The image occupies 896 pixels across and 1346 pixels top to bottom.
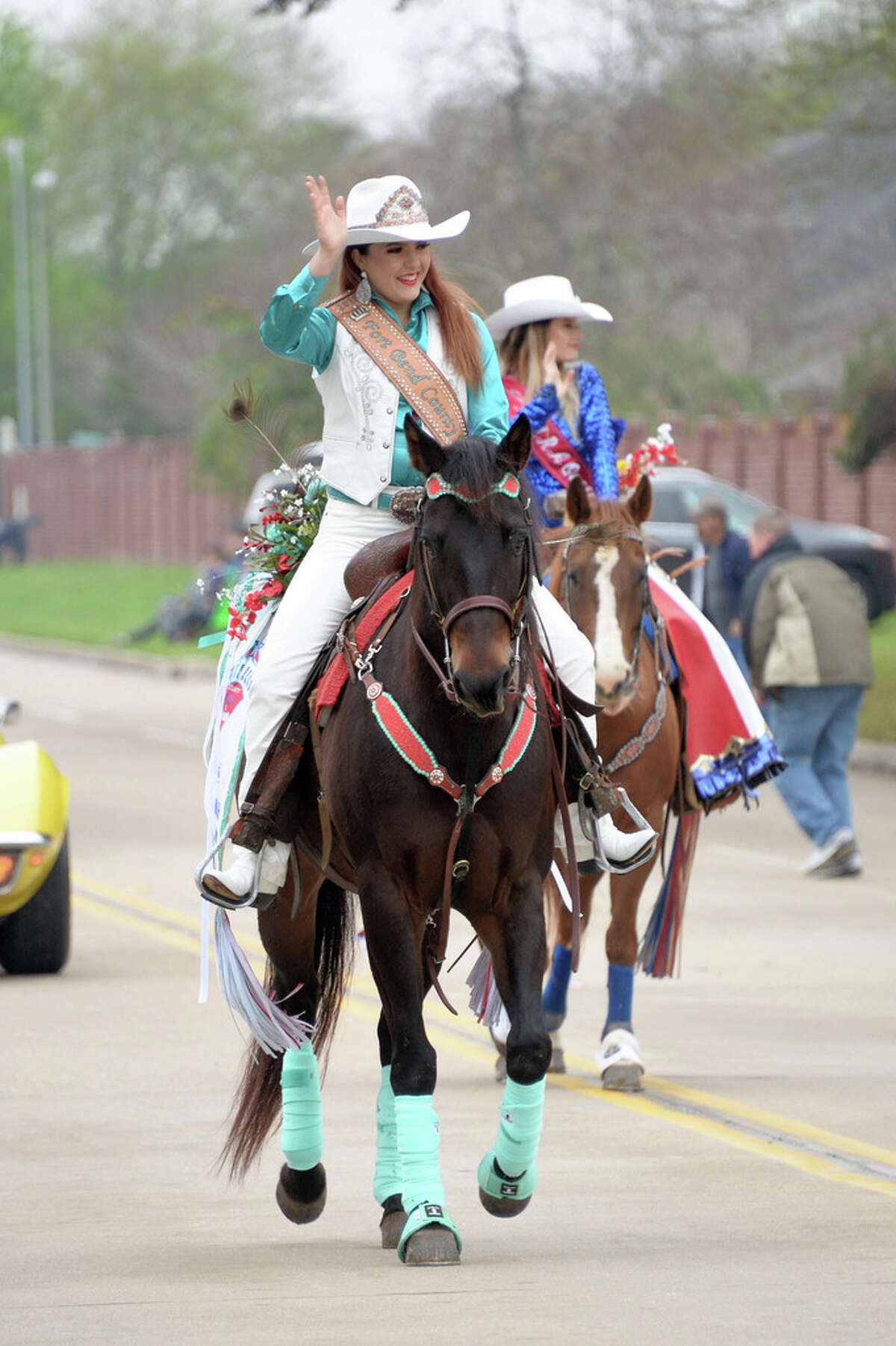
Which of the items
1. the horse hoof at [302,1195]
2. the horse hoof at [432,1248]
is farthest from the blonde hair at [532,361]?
the horse hoof at [432,1248]

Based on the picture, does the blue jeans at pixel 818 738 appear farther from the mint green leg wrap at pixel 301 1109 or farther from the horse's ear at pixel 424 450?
the horse's ear at pixel 424 450

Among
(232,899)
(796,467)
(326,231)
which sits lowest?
(796,467)

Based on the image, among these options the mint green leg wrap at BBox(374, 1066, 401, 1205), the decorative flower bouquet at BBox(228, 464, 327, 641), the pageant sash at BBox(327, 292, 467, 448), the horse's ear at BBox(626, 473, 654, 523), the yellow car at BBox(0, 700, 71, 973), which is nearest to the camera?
the mint green leg wrap at BBox(374, 1066, 401, 1205)

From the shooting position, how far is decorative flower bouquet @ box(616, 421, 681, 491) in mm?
10070

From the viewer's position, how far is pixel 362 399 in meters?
6.74

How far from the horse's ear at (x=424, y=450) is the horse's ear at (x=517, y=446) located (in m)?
0.14

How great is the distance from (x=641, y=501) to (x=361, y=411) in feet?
8.37

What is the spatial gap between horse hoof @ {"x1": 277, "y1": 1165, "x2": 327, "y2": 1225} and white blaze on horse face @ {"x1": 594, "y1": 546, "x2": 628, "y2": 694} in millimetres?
2636

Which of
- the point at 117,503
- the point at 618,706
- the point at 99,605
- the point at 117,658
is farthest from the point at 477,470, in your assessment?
the point at 117,503

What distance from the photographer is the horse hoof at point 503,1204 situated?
20.5ft

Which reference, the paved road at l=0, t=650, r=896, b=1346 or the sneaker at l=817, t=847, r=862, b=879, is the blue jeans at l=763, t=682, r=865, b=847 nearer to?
the sneaker at l=817, t=847, r=862, b=879

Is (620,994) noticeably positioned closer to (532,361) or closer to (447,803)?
(532,361)

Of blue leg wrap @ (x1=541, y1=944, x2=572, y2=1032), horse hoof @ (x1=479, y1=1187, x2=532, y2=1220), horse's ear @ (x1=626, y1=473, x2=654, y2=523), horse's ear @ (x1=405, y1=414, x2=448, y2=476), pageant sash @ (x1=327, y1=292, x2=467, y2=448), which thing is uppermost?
pageant sash @ (x1=327, y1=292, x2=467, y2=448)

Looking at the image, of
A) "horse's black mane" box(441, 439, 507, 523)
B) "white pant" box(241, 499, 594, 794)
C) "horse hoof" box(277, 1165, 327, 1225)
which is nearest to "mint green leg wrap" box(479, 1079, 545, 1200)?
"horse hoof" box(277, 1165, 327, 1225)
